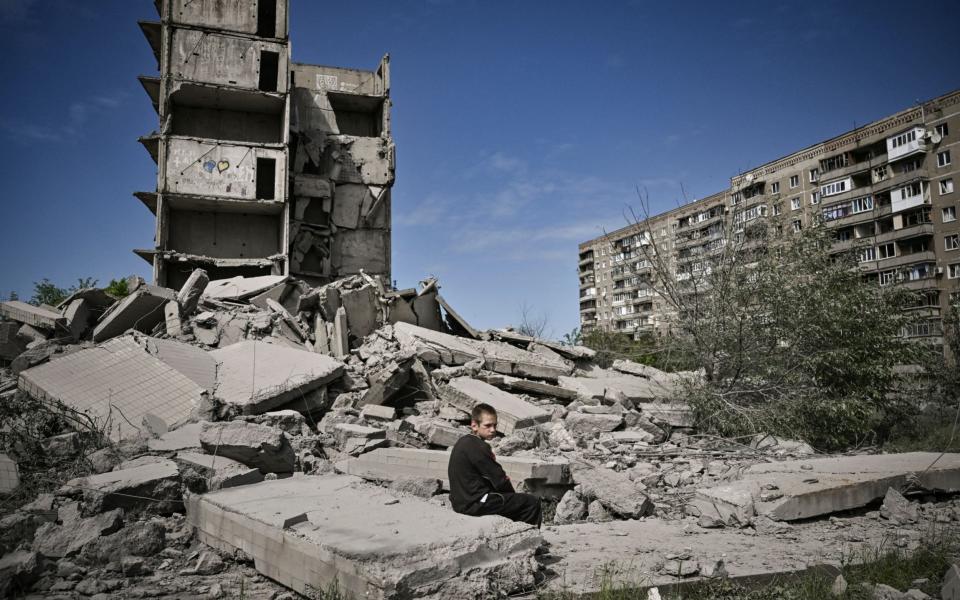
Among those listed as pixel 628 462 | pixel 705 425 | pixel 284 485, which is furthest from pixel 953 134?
pixel 284 485

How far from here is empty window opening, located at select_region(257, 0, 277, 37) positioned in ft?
65.6

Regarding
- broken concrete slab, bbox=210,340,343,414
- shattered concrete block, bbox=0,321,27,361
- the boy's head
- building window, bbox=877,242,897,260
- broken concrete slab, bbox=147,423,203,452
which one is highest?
building window, bbox=877,242,897,260

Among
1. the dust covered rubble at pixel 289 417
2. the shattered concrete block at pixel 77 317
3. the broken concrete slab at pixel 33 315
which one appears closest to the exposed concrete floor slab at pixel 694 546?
the dust covered rubble at pixel 289 417

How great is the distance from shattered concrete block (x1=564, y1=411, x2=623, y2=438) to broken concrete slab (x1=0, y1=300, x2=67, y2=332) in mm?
8737

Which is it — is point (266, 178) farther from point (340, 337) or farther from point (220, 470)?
point (220, 470)

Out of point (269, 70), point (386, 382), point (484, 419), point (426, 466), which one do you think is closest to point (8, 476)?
point (426, 466)

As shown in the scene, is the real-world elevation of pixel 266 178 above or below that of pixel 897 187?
below

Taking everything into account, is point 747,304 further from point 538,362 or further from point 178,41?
point 178,41

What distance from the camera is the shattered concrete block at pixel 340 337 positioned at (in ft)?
35.9

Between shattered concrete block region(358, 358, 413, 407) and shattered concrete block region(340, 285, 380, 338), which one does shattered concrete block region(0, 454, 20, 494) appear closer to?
shattered concrete block region(358, 358, 413, 407)

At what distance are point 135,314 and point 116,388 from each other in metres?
3.42

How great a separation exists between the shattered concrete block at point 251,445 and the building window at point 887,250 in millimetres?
42968

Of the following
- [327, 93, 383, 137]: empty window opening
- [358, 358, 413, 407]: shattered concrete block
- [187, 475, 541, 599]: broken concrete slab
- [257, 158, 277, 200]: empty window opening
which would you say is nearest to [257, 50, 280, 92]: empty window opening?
[327, 93, 383, 137]: empty window opening

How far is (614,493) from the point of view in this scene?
5539mm
